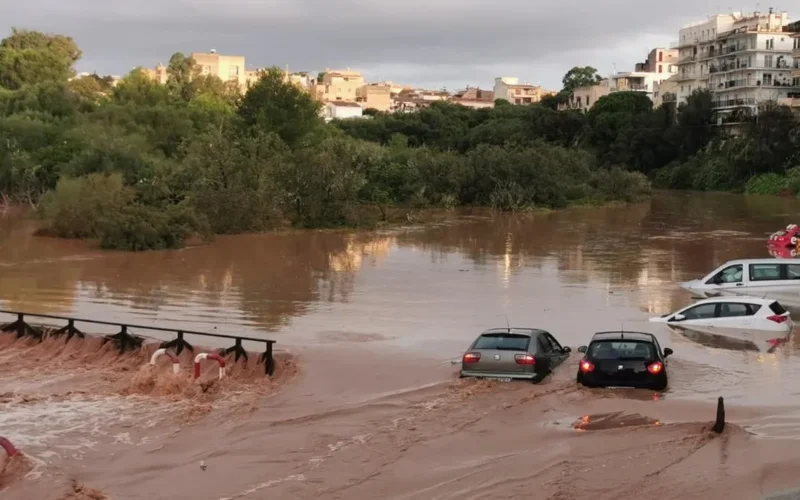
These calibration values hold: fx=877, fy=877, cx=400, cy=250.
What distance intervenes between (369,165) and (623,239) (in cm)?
2688

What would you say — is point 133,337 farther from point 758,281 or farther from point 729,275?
point 758,281

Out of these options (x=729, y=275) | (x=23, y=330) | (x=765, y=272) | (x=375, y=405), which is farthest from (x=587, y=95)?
(x=375, y=405)

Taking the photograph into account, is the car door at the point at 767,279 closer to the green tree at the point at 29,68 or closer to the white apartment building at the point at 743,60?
the green tree at the point at 29,68

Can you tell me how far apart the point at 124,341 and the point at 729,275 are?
18.1 meters

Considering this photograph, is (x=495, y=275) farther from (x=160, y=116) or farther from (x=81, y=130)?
(x=160, y=116)

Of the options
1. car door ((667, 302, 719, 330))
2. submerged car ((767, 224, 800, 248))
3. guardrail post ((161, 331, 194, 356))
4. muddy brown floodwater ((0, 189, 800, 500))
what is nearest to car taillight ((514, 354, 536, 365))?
muddy brown floodwater ((0, 189, 800, 500))

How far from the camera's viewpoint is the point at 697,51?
113m

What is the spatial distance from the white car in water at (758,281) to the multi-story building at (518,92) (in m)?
150

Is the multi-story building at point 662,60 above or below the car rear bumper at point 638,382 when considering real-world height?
above

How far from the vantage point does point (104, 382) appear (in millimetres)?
16625

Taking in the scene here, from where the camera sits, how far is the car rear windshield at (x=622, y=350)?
15711 millimetres

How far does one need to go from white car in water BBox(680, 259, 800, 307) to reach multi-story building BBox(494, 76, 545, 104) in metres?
150

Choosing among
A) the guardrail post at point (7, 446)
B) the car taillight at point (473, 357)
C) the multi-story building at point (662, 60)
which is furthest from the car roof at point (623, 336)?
the multi-story building at point (662, 60)

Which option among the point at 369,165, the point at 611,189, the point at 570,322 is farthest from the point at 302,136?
the point at 570,322
